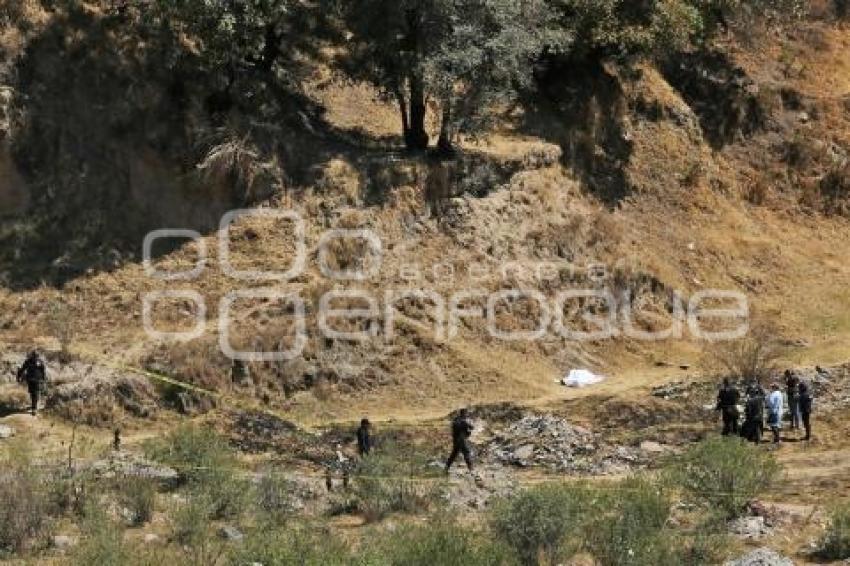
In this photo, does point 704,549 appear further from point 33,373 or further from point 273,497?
point 33,373

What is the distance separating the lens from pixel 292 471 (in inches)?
807

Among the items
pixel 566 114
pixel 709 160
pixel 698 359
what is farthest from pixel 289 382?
pixel 709 160

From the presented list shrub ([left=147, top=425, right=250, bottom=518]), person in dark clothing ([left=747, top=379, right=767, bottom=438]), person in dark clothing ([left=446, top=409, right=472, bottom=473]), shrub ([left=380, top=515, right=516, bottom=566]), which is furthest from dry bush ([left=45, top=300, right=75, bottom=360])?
shrub ([left=380, top=515, right=516, bottom=566])

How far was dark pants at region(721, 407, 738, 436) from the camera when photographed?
→ 71.8ft

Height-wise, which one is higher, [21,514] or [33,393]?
[33,393]

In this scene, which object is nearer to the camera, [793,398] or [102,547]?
[102,547]

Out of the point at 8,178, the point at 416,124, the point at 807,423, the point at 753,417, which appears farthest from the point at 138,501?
the point at 416,124

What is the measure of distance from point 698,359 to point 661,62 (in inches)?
408

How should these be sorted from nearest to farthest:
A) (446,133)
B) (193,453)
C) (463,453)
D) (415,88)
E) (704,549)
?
(704,549) < (193,453) < (463,453) < (415,88) < (446,133)

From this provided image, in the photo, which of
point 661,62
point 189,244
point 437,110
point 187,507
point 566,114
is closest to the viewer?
point 187,507

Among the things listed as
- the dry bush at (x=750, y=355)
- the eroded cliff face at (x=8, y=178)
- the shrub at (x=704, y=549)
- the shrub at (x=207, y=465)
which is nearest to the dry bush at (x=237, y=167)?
the eroded cliff face at (x=8, y=178)

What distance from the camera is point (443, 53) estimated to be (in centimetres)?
2670

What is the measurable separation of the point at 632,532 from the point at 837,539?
260 cm

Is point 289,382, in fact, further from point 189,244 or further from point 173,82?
point 173,82
